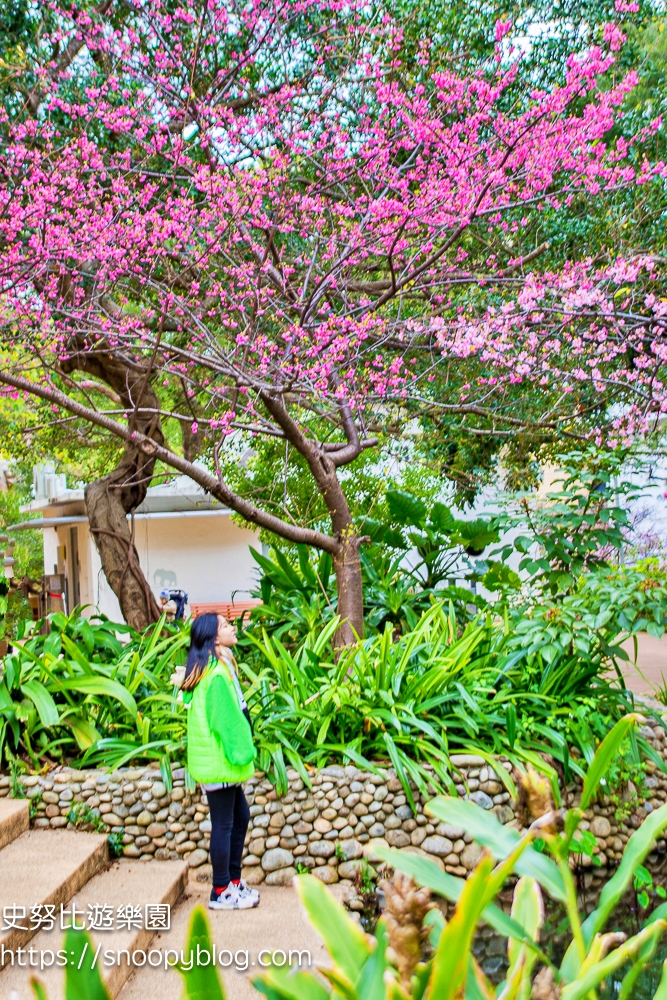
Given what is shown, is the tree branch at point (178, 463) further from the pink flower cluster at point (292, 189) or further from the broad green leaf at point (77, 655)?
the broad green leaf at point (77, 655)

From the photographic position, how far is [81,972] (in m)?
0.87

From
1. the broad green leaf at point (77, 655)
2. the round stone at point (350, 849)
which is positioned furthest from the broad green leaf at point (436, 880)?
the broad green leaf at point (77, 655)

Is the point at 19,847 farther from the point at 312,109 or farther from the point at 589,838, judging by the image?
the point at 312,109

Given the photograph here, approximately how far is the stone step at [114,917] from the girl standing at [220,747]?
299 millimetres

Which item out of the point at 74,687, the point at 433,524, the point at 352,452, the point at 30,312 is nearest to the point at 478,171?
the point at 352,452

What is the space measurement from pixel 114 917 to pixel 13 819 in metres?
0.95

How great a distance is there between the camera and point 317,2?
6.45 meters

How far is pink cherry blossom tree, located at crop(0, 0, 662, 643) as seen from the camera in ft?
19.1

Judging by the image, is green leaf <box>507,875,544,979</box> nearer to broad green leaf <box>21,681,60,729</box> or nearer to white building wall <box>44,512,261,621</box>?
broad green leaf <box>21,681,60,729</box>

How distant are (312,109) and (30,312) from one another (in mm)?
2791

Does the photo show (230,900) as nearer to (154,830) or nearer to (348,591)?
(154,830)

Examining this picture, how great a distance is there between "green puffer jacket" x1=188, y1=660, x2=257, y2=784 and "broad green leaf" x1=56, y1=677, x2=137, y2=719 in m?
1.07

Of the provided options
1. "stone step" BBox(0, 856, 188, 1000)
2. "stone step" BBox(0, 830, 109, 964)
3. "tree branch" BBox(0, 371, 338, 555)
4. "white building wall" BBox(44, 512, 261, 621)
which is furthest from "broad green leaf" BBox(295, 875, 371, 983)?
"white building wall" BBox(44, 512, 261, 621)

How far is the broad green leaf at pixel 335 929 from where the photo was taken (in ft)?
3.53
